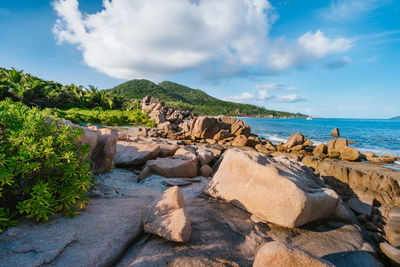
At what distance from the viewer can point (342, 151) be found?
1747 centimetres

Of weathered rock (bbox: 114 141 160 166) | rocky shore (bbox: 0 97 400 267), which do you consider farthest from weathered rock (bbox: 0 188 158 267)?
weathered rock (bbox: 114 141 160 166)

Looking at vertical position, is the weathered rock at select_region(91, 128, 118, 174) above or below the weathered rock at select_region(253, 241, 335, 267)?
above

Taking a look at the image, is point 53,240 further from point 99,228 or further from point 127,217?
point 127,217

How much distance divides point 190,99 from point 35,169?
540 ft

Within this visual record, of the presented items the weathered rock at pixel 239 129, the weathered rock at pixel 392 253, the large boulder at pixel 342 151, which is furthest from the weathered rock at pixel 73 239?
the weathered rock at pixel 239 129

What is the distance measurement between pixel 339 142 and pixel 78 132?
857 inches

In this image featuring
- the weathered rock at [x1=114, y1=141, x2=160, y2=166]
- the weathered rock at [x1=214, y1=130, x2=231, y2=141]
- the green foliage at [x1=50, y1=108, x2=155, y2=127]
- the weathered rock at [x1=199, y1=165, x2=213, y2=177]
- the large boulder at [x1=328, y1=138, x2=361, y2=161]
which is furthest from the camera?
the weathered rock at [x1=214, y1=130, x2=231, y2=141]

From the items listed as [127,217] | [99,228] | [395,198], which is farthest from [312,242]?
[395,198]

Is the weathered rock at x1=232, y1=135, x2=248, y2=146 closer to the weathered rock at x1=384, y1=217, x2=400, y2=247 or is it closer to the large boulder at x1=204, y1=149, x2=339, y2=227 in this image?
the weathered rock at x1=384, y1=217, x2=400, y2=247

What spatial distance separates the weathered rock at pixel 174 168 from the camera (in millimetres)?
7399

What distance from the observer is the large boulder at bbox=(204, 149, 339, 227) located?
Result: 13.0 ft

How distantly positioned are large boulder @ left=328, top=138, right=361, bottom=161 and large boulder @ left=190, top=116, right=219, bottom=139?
40.2 ft

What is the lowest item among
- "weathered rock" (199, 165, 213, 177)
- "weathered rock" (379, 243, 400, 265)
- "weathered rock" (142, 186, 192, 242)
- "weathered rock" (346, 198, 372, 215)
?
"weathered rock" (346, 198, 372, 215)

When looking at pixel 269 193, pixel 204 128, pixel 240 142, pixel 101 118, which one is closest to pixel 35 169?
pixel 269 193
